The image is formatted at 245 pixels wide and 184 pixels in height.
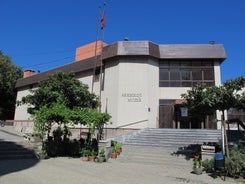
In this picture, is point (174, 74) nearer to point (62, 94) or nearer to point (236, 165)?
point (62, 94)

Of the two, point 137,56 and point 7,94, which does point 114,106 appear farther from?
point 7,94

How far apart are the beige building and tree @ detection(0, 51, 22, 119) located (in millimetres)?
17624

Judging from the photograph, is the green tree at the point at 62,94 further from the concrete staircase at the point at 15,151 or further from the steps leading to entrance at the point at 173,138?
the steps leading to entrance at the point at 173,138

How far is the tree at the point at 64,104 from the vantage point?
42.3 ft

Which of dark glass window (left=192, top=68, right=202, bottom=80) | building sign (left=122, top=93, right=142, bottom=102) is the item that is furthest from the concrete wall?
dark glass window (left=192, top=68, right=202, bottom=80)

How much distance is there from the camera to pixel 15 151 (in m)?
13.0

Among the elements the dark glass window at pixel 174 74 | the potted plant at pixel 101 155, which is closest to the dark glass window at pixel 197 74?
the dark glass window at pixel 174 74

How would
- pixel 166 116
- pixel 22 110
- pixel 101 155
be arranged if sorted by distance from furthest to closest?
pixel 22 110
pixel 166 116
pixel 101 155

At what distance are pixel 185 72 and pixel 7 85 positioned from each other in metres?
25.2

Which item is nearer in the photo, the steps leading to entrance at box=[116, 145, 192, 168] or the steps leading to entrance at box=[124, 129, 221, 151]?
the steps leading to entrance at box=[116, 145, 192, 168]

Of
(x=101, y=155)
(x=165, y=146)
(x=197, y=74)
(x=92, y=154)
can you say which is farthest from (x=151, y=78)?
(x=101, y=155)

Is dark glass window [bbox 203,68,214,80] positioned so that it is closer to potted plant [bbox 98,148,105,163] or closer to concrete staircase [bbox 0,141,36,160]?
potted plant [bbox 98,148,105,163]

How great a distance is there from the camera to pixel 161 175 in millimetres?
9047

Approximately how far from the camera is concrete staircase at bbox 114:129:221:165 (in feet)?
38.4
